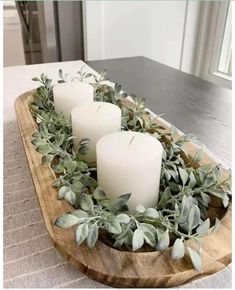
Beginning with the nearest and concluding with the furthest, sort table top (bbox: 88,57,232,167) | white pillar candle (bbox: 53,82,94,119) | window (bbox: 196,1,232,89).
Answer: white pillar candle (bbox: 53,82,94,119) → table top (bbox: 88,57,232,167) → window (bbox: 196,1,232,89)

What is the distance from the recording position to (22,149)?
598 millimetres

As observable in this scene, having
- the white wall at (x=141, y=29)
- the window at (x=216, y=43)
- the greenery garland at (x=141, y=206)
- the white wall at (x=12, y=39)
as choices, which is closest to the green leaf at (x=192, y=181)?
the greenery garland at (x=141, y=206)

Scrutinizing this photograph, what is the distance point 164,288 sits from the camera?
0.29 m

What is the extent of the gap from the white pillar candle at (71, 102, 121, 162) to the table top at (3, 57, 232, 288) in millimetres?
114

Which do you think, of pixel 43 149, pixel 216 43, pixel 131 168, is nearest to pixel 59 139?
pixel 43 149

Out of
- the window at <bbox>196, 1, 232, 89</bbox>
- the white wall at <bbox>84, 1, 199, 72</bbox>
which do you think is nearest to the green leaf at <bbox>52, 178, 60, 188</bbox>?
the white wall at <bbox>84, 1, 199, 72</bbox>

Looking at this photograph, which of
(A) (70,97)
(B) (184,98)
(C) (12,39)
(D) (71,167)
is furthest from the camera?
(C) (12,39)

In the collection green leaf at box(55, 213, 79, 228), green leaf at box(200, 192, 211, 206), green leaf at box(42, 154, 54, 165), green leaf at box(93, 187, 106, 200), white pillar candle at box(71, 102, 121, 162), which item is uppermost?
white pillar candle at box(71, 102, 121, 162)

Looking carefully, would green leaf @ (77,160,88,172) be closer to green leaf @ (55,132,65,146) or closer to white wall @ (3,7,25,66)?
green leaf @ (55,132,65,146)

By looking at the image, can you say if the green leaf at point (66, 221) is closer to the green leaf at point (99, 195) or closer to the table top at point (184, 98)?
the green leaf at point (99, 195)

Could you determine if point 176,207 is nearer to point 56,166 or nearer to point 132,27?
point 56,166

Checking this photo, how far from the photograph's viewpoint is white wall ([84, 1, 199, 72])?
1828 millimetres

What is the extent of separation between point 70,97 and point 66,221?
0.29 metres

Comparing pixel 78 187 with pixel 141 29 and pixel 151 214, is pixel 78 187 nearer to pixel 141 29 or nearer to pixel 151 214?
pixel 151 214
